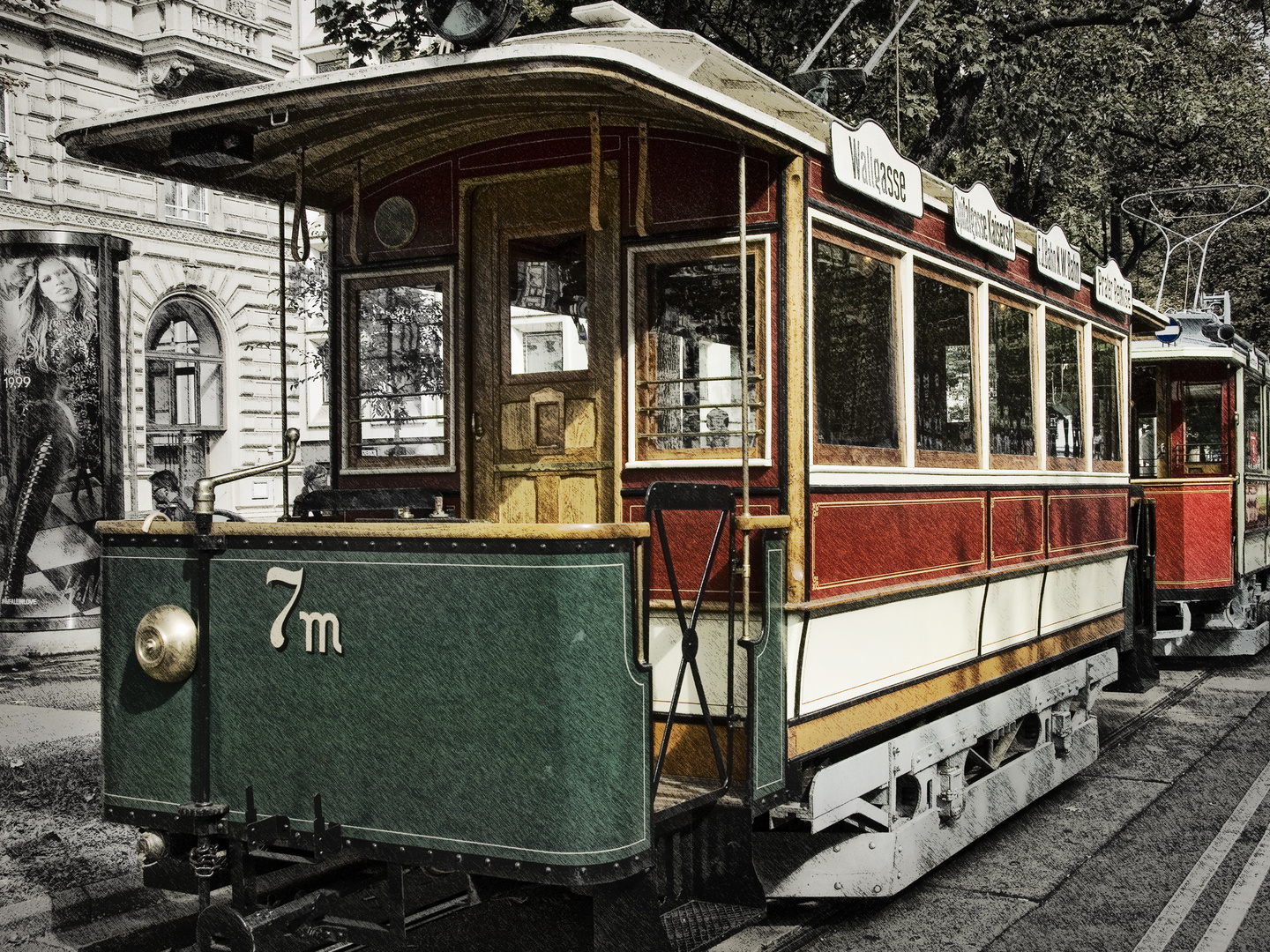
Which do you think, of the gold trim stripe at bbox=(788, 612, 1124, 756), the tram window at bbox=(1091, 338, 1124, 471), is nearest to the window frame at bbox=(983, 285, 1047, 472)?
the gold trim stripe at bbox=(788, 612, 1124, 756)

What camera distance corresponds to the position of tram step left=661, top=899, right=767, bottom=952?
4.38 metres

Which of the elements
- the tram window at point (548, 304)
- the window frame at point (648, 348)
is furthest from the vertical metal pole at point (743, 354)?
the tram window at point (548, 304)

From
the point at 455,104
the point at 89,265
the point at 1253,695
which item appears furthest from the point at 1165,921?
the point at 89,265

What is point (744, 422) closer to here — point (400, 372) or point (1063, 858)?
point (400, 372)

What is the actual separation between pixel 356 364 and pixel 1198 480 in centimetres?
969

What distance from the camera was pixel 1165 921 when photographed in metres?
5.90

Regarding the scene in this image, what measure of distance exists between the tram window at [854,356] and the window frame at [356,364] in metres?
1.54

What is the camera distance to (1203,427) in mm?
13672

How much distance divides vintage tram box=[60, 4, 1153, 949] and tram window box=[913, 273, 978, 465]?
3cm

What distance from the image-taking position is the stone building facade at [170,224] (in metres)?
23.3

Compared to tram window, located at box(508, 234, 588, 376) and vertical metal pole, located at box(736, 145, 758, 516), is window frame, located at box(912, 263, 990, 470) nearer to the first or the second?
vertical metal pole, located at box(736, 145, 758, 516)

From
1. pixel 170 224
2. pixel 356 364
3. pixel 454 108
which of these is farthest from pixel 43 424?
pixel 170 224

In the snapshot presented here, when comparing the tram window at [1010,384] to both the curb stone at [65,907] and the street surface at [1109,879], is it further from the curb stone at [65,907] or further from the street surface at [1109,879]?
the curb stone at [65,907]

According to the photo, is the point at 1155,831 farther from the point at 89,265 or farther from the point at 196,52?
the point at 196,52
